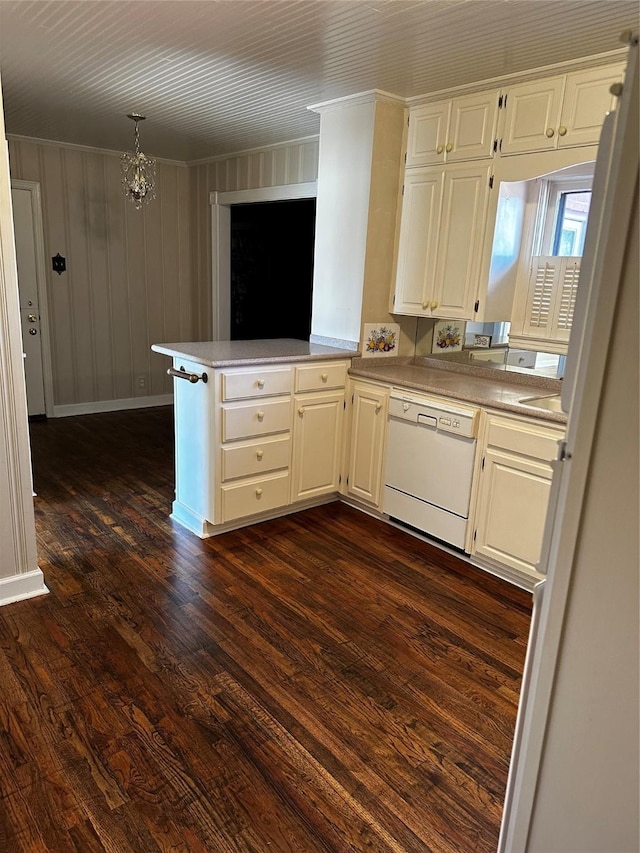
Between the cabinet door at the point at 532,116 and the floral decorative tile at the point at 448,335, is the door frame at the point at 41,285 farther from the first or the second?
the cabinet door at the point at 532,116

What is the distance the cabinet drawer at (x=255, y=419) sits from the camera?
3.17m

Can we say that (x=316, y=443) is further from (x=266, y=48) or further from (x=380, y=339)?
(x=266, y=48)

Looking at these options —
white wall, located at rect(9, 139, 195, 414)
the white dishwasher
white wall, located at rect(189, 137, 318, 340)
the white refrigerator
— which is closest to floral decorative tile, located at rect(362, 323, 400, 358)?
the white dishwasher

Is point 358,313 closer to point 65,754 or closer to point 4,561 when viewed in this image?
point 4,561

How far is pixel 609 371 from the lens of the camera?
2.89 ft

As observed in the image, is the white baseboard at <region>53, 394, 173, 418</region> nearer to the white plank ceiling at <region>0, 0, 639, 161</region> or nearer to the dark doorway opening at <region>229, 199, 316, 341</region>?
the dark doorway opening at <region>229, 199, 316, 341</region>

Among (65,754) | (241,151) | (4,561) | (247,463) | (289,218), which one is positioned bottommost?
(65,754)

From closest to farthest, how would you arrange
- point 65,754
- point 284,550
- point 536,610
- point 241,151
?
point 536,610 → point 65,754 → point 284,550 → point 241,151

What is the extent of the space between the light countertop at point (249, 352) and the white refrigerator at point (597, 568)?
7.52 feet

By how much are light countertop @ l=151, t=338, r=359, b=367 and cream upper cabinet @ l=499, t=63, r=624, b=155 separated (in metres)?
1.43

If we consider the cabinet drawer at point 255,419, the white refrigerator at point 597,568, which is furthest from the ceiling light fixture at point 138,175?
the white refrigerator at point 597,568

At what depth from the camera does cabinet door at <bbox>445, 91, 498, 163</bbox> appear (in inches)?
120

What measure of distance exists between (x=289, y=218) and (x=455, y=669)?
176 inches

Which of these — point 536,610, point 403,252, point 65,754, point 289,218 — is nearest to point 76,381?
point 289,218
